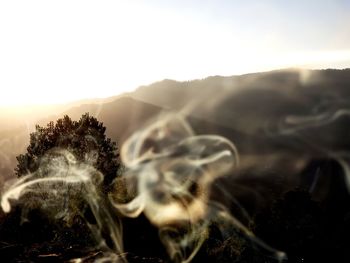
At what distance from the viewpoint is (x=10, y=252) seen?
39.8 feet

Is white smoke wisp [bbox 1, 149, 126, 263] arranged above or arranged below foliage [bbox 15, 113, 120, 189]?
below

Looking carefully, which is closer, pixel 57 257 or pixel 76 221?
pixel 57 257

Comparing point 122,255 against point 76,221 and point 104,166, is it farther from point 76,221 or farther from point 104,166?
point 104,166

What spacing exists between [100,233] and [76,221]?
5023mm

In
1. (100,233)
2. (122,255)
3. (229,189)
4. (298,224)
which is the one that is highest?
(122,255)

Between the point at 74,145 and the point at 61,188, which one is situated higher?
the point at 74,145

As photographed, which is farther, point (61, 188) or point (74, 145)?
point (74, 145)

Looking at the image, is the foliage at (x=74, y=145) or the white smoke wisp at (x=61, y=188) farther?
the foliage at (x=74, y=145)

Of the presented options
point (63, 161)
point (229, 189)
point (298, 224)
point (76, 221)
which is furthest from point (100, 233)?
point (229, 189)

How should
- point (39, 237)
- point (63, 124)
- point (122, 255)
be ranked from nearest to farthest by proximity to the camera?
point (122, 255), point (39, 237), point (63, 124)

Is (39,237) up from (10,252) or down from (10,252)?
down

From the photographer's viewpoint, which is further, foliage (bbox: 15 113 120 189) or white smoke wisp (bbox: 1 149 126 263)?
foliage (bbox: 15 113 120 189)

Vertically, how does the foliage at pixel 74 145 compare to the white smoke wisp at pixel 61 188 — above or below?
above

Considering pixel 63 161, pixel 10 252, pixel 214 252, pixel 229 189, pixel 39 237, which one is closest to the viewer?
pixel 10 252
